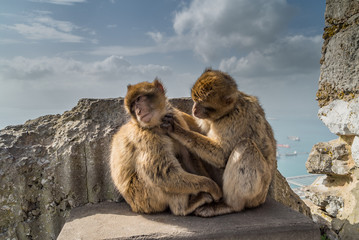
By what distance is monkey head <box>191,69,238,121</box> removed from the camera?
2322 millimetres

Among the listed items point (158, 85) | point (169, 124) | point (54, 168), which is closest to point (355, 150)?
point (169, 124)

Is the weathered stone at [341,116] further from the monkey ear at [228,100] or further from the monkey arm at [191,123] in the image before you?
the monkey arm at [191,123]

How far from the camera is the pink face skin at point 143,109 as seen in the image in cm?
226

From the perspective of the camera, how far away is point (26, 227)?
8.77ft

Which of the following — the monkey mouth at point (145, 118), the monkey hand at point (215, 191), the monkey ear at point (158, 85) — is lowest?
the monkey hand at point (215, 191)

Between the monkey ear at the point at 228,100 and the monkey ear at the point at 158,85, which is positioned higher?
the monkey ear at the point at 158,85

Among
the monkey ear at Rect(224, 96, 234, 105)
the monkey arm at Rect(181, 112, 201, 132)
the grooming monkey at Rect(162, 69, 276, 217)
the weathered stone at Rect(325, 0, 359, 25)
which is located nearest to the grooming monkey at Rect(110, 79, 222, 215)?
the grooming monkey at Rect(162, 69, 276, 217)

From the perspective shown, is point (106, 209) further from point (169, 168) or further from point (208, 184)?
point (208, 184)

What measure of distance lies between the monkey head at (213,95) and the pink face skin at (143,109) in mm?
380

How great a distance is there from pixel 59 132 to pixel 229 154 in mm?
1682

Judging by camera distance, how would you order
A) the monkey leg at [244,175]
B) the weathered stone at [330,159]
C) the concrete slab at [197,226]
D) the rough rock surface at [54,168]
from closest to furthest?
the concrete slab at [197,226] < the monkey leg at [244,175] < the rough rock surface at [54,168] < the weathered stone at [330,159]

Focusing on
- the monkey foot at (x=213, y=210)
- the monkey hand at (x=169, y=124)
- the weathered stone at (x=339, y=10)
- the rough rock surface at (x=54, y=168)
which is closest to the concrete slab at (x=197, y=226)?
the monkey foot at (x=213, y=210)

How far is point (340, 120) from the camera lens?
9.77 ft

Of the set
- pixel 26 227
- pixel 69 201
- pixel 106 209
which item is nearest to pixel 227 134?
pixel 106 209
